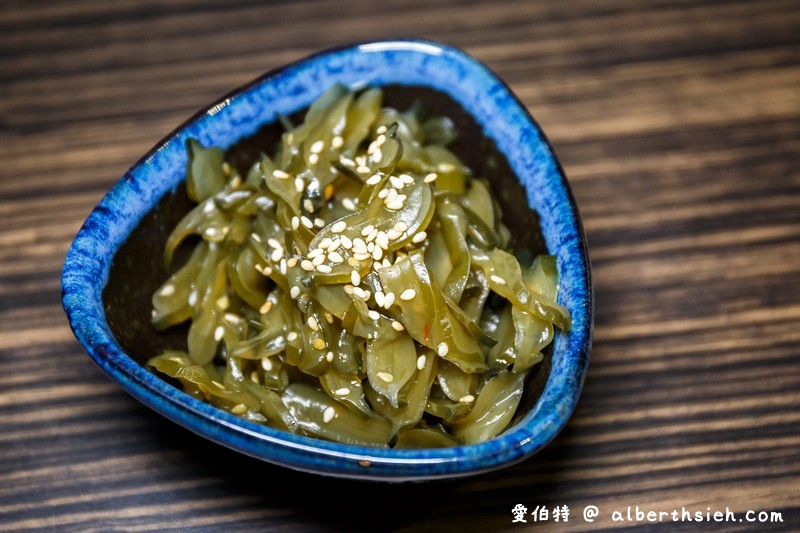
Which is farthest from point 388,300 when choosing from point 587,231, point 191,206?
point 587,231

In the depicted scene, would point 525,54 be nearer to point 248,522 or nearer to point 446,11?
point 446,11

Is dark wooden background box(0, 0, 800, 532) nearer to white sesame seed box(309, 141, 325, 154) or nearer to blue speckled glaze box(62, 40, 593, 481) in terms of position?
blue speckled glaze box(62, 40, 593, 481)

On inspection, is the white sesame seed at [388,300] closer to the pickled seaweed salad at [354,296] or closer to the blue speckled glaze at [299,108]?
the pickled seaweed salad at [354,296]

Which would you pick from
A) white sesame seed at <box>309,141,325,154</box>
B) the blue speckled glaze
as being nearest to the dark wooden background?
the blue speckled glaze

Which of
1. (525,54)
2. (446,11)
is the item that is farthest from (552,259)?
(446,11)

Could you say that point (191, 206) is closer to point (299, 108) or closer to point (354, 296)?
point (299, 108)

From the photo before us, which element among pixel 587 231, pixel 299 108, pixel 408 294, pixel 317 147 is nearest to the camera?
pixel 408 294

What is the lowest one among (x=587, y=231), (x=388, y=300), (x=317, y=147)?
(x=587, y=231)

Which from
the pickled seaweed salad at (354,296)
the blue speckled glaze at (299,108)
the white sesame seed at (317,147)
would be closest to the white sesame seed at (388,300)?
the pickled seaweed salad at (354,296)
